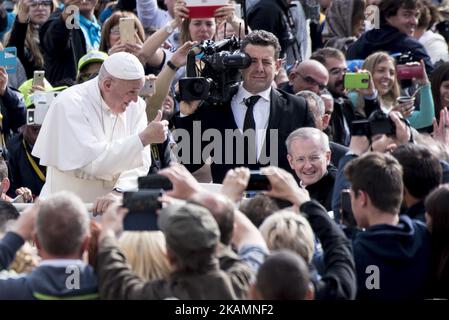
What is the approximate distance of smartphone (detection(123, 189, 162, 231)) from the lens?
5.64 meters

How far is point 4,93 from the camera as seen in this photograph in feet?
33.1

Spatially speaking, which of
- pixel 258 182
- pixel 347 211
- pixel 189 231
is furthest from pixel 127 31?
pixel 189 231

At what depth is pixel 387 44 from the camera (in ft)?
37.3

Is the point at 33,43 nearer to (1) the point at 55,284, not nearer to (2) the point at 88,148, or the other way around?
(2) the point at 88,148

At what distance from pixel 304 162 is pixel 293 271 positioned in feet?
9.80

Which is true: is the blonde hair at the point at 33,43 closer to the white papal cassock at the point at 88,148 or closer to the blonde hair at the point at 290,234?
the white papal cassock at the point at 88,148

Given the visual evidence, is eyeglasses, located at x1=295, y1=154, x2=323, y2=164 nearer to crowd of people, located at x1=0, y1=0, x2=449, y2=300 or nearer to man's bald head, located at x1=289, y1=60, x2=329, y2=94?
crowd of people, located at x1=0, y1=0, x2=449, y2=300

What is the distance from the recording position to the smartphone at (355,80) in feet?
32.1

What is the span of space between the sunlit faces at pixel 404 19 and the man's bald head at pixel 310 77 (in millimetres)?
1508

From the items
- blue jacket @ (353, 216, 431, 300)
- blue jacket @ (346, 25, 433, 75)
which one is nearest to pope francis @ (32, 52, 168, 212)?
blue jacket @ (353, 216, 431, 300)

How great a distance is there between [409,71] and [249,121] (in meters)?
2.03

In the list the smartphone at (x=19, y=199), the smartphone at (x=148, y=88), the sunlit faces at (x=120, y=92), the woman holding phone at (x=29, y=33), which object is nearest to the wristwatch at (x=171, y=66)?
the smartphone at (x=148, y=88)
